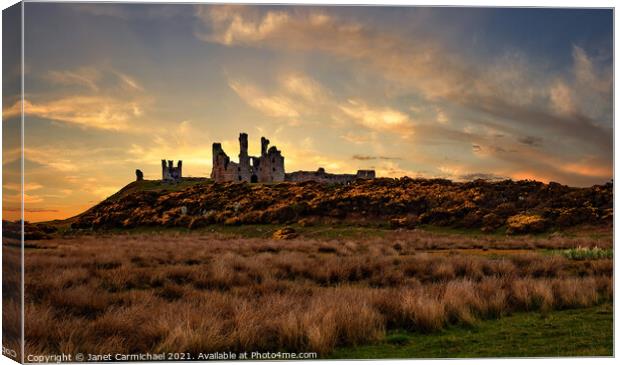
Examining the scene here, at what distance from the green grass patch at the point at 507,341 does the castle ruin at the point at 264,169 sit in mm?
5027

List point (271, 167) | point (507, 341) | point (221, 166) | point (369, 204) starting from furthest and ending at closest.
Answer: point (369, 204)
point (271, 167)
point (221, 166)
point (507, 341)

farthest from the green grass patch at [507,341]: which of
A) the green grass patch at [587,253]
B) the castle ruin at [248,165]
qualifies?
the castle ruin at [248,165]

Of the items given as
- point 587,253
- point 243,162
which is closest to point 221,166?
point 243,162

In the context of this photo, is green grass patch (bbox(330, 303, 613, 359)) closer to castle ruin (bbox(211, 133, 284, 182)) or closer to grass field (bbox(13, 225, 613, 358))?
grass field (bbox(13, 225, 613, 358))

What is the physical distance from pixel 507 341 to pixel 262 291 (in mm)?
4592

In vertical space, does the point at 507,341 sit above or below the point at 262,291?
below

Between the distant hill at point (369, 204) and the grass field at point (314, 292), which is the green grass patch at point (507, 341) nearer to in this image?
the grass field at point (314, 292)

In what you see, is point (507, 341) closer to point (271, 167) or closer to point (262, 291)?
point (262, 291)

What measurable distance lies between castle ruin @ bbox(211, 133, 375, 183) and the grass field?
145 cm

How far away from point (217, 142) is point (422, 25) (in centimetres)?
487

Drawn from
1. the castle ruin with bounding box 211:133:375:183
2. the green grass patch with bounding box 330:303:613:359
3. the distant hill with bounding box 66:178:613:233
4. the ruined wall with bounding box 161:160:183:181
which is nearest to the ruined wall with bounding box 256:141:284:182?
the castle ruin with bounding box 211:133:375:183

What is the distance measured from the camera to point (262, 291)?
10.6m

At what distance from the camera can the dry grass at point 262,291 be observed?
7.70 metres

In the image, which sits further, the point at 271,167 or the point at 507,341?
the point at 271,167
